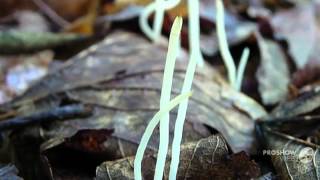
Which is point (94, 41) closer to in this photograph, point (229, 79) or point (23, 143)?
point (229, 79)

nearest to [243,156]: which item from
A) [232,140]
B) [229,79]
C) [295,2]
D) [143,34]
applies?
[232,140]

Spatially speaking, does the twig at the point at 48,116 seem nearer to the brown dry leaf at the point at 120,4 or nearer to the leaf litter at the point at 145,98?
the leaf litter at the point at 145,98

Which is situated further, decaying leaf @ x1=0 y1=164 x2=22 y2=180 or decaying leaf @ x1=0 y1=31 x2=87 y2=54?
decaying leaf @ x1=0 y1=31 x2=87 y2=54

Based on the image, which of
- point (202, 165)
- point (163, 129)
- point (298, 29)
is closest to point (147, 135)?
point (163, 129)

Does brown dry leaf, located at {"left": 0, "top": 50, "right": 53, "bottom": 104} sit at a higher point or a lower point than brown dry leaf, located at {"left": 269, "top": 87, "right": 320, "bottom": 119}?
higher

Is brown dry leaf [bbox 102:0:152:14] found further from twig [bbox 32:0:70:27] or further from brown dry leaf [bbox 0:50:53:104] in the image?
brown dry leaf [bbox 0:50:53:104]

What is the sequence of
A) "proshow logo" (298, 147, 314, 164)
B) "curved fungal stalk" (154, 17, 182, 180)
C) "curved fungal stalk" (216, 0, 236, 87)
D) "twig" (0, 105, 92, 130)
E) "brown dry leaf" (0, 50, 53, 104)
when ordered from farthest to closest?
"brown dry leaf" (0, 50, 53, 104), "curved fungal stalk" (216, 0, 236, 87), "twig" (0, 105, 92, 130), "proshow logo" (298, 147, 314, 164), "curved fungal stalk" (154, 17, 182, 180)

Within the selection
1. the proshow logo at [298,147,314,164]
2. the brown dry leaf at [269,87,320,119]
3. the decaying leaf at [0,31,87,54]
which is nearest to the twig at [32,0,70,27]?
the decaying leaf at [0,31,87,54]
